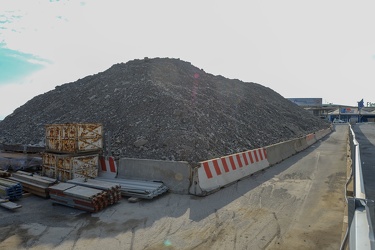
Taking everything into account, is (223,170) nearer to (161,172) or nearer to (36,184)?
(161,172)

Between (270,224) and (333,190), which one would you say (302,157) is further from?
(270,224)

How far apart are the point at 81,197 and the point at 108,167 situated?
3123 mm

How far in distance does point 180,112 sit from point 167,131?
6.18ft

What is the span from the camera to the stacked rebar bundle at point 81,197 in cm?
697

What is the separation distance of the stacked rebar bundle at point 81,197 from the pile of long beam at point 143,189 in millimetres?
822

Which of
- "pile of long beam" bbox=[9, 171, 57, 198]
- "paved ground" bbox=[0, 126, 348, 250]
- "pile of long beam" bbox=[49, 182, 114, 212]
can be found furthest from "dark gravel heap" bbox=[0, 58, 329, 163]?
"pile of long beam" bbox=[49, 182, 114, 212]

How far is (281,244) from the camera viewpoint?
5.11 m

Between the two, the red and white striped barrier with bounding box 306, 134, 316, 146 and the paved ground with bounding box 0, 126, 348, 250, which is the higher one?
the red and white striped barrier with bounding box 306, 134, 316, 146

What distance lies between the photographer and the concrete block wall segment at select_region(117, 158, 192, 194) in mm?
8422

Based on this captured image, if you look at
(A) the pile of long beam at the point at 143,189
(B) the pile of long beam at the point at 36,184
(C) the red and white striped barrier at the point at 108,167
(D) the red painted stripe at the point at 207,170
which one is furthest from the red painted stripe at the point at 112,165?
(D) the red painted stripe at the point at 207,170

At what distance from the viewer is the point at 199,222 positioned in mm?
6250

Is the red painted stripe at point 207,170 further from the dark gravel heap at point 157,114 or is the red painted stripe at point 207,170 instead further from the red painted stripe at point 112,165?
the red painted stripe at point 112,165

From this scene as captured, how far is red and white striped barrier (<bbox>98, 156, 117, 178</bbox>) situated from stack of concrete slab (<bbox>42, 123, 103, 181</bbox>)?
0.80 ft

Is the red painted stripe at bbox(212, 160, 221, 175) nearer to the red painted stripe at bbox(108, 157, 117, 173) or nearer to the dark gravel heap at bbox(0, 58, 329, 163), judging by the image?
the dark gravel heap at bbox(0, 58, 329, 163)
